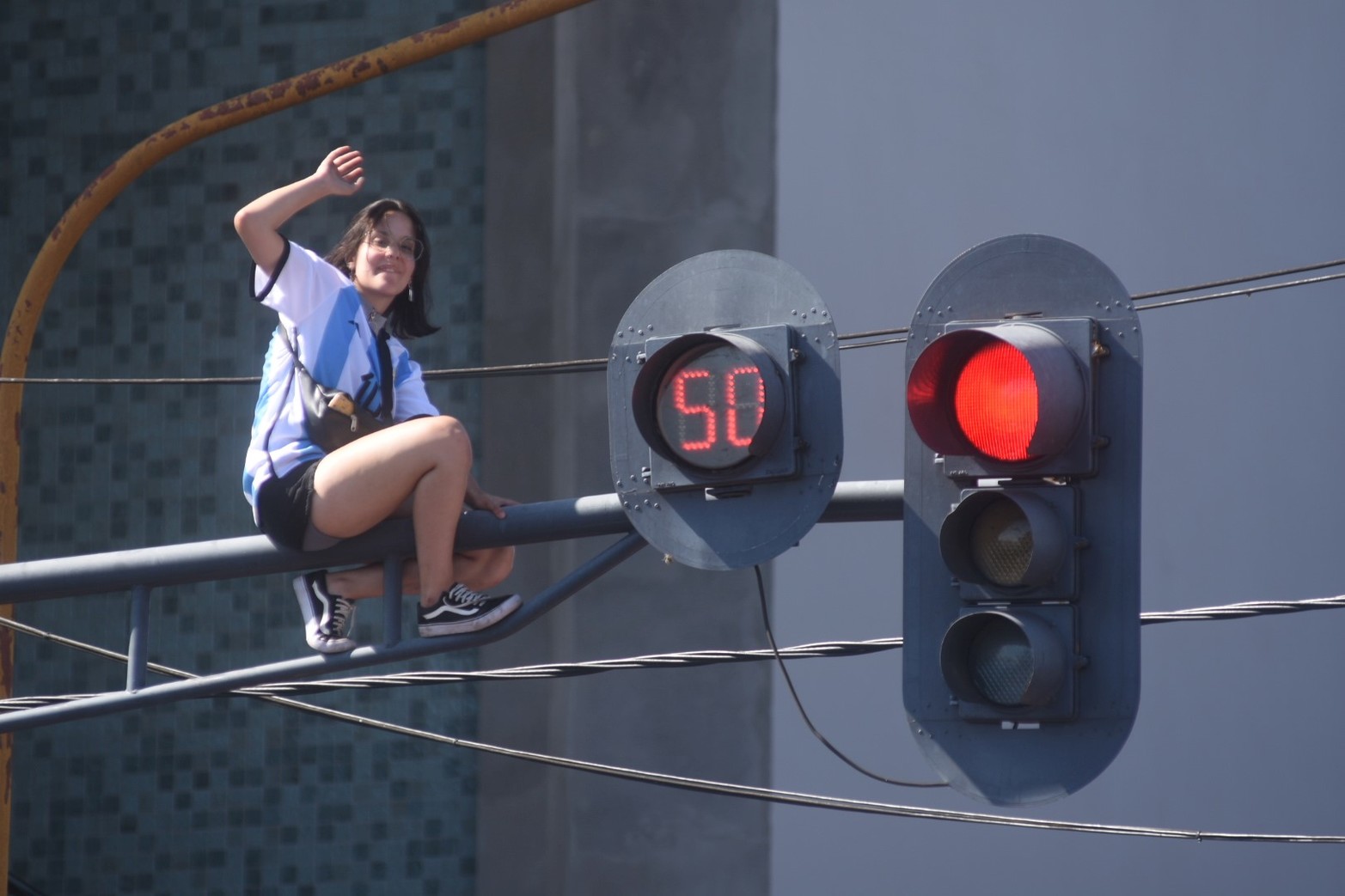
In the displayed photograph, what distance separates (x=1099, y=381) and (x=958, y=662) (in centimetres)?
67

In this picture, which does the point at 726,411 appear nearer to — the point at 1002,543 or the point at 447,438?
the point at 1002,543

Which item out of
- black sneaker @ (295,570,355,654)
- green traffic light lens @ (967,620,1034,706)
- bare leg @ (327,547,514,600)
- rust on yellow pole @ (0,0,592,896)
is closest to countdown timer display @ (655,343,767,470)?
green traffic light lens @ (967,620,1034,706)

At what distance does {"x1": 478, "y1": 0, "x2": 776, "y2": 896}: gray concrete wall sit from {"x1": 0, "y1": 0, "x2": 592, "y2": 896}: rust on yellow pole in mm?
4272

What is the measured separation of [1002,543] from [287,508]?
86.4 inches

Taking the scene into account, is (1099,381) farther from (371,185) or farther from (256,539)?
(371,185)

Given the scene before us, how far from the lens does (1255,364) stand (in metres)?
10.4

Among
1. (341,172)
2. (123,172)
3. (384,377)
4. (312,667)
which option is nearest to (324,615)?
(312,667)

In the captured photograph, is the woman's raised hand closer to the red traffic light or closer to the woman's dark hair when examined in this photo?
the woman's dark hair

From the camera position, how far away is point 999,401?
4.10 meters

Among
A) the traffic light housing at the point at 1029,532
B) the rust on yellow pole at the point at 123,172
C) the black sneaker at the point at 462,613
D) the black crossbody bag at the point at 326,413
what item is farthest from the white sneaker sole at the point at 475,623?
the traffic light housing at the point at 1029,532

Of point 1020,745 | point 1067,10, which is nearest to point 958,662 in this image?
point 1020,745

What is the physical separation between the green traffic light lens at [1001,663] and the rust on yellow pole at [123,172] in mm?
2603

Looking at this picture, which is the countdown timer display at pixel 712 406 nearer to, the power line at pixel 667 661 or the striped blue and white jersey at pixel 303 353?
the power line at pixel 667 661

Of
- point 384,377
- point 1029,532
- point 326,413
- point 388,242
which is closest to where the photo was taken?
point 1029,532
